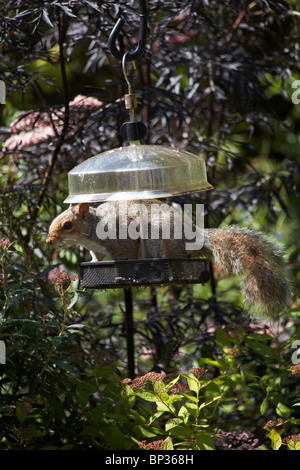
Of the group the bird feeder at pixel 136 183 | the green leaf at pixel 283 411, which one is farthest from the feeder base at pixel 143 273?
the green leaf at pixel 283 411

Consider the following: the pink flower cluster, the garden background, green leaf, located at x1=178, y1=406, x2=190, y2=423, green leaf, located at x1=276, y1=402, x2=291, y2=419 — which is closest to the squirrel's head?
the garden background

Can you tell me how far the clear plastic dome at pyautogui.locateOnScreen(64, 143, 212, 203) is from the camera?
5.32ft

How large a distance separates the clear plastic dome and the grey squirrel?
200mm

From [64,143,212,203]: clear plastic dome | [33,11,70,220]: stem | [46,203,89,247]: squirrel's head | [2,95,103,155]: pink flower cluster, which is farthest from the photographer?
[2,95,103,155]: pink flower cluster

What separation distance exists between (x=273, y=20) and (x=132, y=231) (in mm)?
2043

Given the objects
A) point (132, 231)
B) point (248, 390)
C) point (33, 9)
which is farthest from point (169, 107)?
point (248, 390)

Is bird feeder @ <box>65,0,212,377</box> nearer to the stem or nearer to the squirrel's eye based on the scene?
the squirrel's eye

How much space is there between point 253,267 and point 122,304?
119cm

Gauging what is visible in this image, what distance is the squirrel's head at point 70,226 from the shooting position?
74.0 inches

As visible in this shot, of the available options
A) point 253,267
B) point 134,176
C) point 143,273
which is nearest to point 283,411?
point 253,267

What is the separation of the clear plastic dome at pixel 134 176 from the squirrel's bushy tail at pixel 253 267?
267 mm

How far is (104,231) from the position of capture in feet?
6.27

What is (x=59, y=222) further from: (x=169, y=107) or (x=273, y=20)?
(x=273, y=20)

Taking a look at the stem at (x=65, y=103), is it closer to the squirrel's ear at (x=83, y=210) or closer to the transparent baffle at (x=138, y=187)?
the squirrel's ear at (x=83, y=210)
